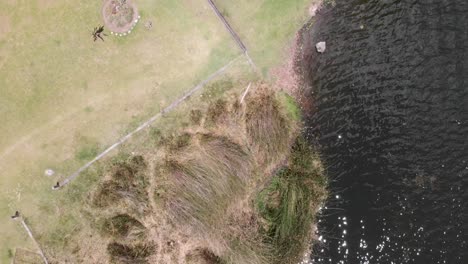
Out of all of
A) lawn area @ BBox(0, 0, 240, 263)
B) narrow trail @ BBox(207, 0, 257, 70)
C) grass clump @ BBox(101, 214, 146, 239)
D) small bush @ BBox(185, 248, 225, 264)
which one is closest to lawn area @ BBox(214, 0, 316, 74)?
narrow trail @ BBox(207, 0, 257, 70)

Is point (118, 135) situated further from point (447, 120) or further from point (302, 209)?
point (447, 120)

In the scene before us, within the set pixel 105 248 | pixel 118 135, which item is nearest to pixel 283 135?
pixel 118 135

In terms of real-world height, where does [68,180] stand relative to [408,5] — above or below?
above

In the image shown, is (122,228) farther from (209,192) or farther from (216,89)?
(216,89)

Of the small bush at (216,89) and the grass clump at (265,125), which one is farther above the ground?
the small bush at (216,89)

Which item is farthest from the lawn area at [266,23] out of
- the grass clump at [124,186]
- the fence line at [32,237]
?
the fence line at [32,237]

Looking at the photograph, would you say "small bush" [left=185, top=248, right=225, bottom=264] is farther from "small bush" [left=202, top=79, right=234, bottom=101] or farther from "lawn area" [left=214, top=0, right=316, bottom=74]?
"lawn area" [left=214, top=0, right=316, bottom=74]

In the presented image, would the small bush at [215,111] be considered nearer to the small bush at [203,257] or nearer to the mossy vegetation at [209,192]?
the mossy vegetation at [209,192]
